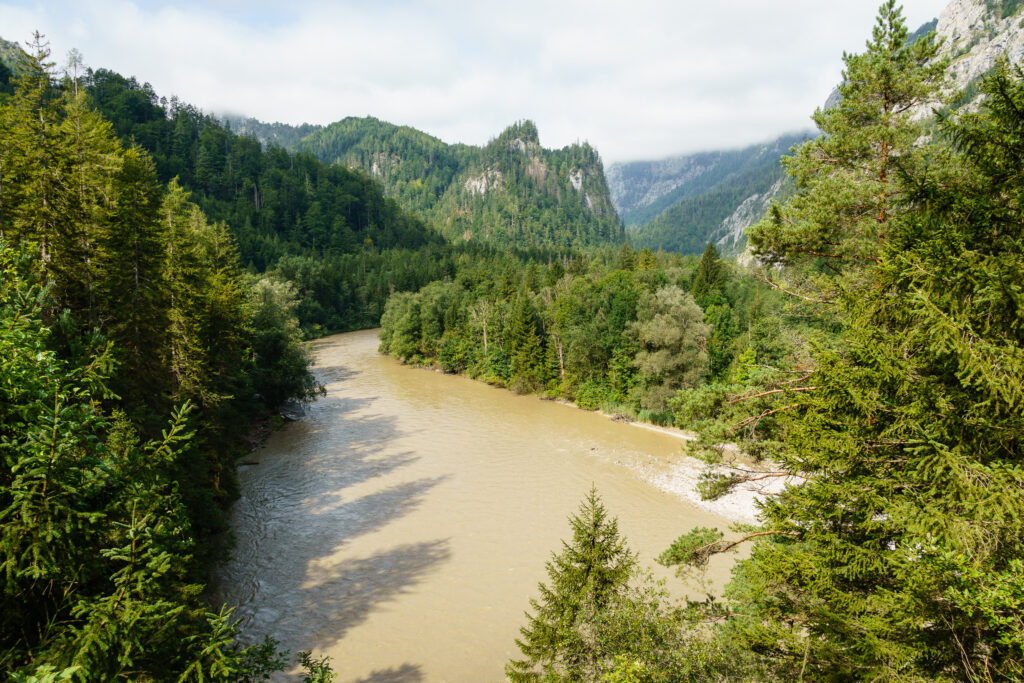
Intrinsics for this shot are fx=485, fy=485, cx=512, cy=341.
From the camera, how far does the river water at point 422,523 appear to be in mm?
12688

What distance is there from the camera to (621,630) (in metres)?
6.95

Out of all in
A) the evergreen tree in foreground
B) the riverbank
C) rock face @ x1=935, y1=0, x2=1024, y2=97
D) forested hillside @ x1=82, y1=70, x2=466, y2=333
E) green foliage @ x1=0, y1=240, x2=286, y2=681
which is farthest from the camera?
rock face @ x1=935, y1=0, x2=1024, y2=97

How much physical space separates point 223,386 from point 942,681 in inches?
922

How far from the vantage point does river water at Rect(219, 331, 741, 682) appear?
1269 cm

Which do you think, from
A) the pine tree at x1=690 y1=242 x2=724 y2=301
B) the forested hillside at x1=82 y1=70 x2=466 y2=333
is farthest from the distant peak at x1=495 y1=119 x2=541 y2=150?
the pine tree at x1=690 y1=242 x2=724 y2=301

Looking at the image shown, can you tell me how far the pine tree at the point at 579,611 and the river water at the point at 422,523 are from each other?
4795mm

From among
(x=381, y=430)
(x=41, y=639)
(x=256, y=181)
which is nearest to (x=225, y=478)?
(x=381, y=430)

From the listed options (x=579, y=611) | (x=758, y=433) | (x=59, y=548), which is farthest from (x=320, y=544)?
(x=758, y=433)

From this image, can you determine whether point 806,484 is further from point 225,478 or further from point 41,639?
point 225,478

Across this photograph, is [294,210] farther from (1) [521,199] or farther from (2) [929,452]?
(2) [929,452]

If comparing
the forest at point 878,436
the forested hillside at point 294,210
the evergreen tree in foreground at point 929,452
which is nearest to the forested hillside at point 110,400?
the forest at point 878,436

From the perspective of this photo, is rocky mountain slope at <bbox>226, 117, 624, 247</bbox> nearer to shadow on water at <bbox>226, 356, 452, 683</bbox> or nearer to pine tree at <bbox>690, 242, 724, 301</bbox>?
pine tree at <bbox>690, 242, 724, 301</bbox>

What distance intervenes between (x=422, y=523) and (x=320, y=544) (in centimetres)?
365

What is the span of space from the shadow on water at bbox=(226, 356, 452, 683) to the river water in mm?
55
